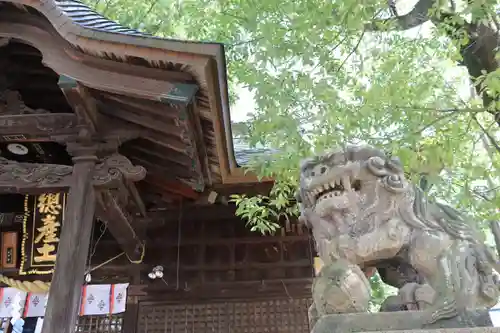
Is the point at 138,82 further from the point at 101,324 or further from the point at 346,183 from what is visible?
the point at 101,324

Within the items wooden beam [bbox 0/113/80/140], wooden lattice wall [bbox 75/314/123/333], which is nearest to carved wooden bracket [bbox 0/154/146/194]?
wooden beam [bbox 0/113/80/140]

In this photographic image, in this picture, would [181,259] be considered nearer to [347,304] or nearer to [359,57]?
[359,57]

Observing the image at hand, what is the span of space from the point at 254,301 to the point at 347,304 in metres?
4.37

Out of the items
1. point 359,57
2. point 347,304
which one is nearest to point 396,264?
point 347,304

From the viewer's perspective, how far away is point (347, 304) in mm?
2645

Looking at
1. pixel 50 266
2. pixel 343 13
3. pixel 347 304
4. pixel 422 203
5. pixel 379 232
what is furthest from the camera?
pixel 50 266

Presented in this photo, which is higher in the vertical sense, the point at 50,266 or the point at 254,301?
the point at 50,266

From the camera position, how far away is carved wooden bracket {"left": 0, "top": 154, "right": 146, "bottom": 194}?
17.4 ft

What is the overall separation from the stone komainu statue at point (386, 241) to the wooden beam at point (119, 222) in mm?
3128

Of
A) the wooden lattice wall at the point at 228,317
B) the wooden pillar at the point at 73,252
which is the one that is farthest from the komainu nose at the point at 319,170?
the wooden lattice wall at the point at 228,317

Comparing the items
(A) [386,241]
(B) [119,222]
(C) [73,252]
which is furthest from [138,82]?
(A) [386,241]

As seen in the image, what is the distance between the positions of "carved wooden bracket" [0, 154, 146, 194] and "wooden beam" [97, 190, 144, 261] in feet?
0.86

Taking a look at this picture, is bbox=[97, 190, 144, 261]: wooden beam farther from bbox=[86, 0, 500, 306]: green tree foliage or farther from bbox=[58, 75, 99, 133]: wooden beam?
bbox=[86, 0, 500, 306]: green tree foliage

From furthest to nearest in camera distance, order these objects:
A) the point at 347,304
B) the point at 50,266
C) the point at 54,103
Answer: the point at 54,103, the point at 50,266, the point at 347,304
